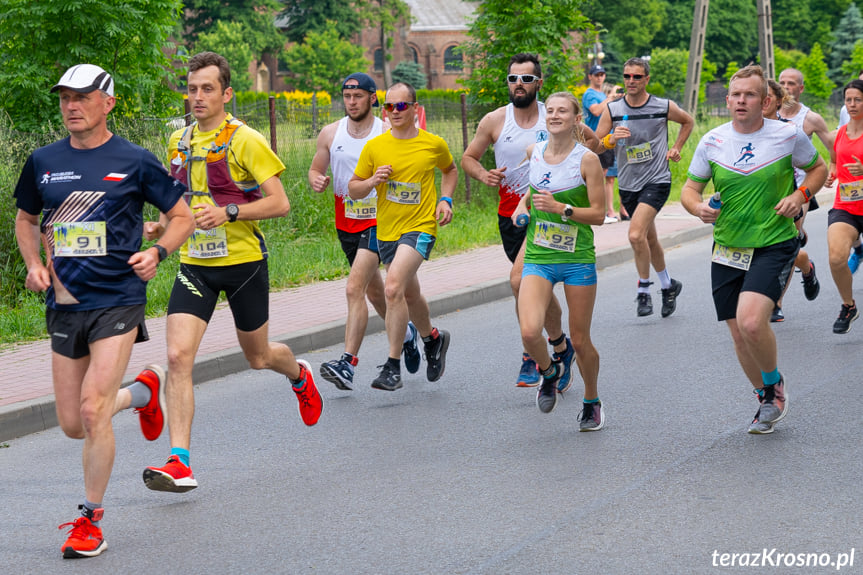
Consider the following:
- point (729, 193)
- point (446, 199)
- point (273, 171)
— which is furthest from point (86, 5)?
point (729, 193)

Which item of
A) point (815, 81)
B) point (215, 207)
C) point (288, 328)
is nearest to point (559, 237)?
point (215, 207)

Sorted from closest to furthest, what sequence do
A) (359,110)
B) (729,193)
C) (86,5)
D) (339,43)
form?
(729,193) < (359,110) < (86,5) < (339,43)

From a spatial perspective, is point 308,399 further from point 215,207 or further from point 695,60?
point 695,60

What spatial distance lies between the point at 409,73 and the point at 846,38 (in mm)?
28994

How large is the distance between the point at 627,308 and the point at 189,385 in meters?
6.32

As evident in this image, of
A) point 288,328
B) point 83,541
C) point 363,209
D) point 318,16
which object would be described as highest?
point 363,209

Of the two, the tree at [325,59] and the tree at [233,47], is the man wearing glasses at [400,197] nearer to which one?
the tree at [233,47]

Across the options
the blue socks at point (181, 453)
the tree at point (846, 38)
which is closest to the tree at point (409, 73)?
the tree at point (846, 38)

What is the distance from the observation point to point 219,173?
597 centimetres

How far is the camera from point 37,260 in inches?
201

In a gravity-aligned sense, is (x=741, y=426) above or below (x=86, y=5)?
below

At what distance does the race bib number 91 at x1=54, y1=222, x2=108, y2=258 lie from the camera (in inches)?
199

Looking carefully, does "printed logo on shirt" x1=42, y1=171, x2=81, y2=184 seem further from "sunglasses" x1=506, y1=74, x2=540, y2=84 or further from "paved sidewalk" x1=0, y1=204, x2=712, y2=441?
"sunglasses" x1=506, y1=74, x2=540, y2=84

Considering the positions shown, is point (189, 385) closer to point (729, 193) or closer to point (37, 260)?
point (37, 260)
